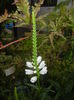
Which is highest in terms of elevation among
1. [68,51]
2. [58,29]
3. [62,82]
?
[58,29]

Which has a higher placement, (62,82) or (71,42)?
(71,42)

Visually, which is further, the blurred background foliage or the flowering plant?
the blurred background foliage

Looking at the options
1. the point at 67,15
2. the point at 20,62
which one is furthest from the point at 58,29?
the point at 20,62

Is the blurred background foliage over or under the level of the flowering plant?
under

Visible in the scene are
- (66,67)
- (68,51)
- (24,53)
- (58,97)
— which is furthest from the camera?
(24,53)

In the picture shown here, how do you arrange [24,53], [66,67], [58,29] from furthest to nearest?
1. [24,53]
2. [66,67]
3. [58,29]

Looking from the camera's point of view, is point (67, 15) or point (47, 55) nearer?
point (67, 15)

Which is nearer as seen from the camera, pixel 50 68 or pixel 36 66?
pixel 36 66

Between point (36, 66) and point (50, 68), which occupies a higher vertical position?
point (36, 66)

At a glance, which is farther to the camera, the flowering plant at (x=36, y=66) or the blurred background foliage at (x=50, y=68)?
the blurred background foliage at (x=50, y=68)

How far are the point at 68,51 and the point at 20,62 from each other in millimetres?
422

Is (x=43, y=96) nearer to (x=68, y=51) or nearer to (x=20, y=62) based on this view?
(x=68, y=51)

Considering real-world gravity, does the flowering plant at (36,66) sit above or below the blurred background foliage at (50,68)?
above

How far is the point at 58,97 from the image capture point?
858mm
